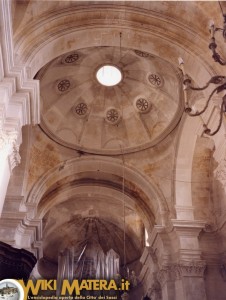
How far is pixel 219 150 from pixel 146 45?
289 centimetres

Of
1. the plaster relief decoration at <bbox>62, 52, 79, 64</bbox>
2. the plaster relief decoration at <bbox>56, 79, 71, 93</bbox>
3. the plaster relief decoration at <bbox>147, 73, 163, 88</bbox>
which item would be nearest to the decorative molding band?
the plaster relief decoration at <bbox>147, 73, 163, 88</bbox>

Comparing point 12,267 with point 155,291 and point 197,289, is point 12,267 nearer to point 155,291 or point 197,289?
point 197,289

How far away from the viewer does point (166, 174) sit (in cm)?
1177

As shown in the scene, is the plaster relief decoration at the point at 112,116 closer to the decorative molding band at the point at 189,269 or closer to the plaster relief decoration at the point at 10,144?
the decorative molding band at the point at 189,269

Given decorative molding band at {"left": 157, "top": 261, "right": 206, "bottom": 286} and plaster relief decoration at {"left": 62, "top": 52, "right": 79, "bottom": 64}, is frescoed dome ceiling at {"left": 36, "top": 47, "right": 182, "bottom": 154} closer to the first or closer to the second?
plaster relief decoration at {"left": 62, "top": 52, "right": 79, "bottom": 64}

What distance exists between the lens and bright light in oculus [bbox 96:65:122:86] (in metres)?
12.1

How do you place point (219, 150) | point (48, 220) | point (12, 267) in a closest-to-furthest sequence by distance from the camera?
point (219, 150)
point (12, 267)
point (48, 220)

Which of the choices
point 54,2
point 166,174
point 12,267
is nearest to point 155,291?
point 166,174

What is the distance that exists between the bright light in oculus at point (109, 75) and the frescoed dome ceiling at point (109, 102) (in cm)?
12

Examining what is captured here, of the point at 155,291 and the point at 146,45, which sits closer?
the point at 146,45

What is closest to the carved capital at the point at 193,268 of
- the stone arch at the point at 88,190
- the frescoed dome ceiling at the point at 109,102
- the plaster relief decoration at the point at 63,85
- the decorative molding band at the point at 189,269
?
the decorative molding band at the point at 189,269

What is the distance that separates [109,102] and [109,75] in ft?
3.01

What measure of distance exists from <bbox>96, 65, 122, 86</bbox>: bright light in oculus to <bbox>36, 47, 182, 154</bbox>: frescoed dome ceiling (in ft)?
0.40

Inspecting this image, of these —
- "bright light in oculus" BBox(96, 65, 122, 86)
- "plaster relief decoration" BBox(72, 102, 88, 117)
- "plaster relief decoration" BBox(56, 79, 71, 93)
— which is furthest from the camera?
"plaster relief decoration" BBox(72, 102, 88, 117)
